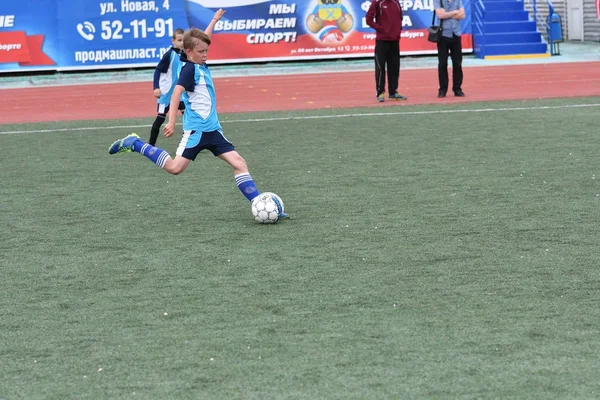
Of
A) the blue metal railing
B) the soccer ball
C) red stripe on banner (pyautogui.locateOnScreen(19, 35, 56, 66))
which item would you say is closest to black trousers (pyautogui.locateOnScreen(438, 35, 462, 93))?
the blue metal railing

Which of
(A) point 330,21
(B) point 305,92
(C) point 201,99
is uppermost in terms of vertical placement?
(C) point 201,99

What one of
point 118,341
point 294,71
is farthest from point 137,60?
point 118,341

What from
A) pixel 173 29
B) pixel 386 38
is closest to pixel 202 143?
pixel 386 38

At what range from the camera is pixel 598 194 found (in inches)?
396

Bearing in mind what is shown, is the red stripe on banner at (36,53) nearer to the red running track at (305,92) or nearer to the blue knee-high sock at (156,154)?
the red running track at (305,92)

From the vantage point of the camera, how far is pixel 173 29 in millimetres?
28500

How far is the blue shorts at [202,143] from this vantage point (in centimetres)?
955

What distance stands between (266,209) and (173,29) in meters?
20.0

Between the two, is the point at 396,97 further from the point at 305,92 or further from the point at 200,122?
the point at 200,122

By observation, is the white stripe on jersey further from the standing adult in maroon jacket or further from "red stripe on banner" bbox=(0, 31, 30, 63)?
"red stripe on banner" bbox=(0, 31, 30, 63)

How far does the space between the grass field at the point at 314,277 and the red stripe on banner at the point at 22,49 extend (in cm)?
1495

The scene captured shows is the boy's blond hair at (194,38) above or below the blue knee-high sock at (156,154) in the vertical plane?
above

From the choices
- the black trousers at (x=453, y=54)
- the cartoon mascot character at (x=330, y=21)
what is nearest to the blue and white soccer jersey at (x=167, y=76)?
the black trousers at (x=453, y=54)

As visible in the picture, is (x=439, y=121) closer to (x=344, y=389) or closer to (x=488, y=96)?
(x=488, y=96)
